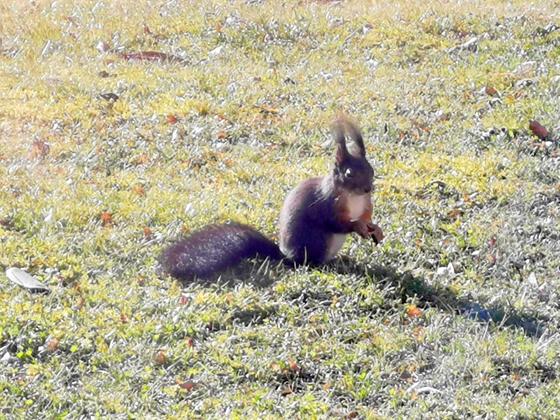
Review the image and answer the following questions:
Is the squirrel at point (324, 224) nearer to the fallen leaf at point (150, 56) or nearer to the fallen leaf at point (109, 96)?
the fallen leaf at point (109, 96)

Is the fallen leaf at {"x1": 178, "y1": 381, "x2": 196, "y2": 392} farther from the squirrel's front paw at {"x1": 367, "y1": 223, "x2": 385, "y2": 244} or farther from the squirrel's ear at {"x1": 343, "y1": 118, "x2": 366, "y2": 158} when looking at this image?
the squirrel's ear at {"x1": 343, "y1": 118, "x2": 366, "y2": 158}

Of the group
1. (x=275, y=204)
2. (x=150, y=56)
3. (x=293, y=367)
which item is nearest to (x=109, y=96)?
(x=150, y=56)

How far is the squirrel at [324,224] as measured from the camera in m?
6.19

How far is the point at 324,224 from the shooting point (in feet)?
20.6

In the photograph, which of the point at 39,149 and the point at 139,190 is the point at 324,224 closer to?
the point at 139,190

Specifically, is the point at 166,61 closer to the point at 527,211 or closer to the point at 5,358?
the point at 527,211

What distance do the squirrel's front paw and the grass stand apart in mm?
114

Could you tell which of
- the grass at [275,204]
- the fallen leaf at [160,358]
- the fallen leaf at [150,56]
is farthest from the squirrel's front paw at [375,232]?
the fallen leaf at [150,56]

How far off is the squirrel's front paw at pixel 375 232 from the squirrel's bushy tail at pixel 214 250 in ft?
1.70

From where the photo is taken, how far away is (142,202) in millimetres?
7039

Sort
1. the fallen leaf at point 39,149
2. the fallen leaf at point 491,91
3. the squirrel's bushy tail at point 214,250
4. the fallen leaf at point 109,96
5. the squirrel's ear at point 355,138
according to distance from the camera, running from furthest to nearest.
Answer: the fallen leaf at point 491,91, the fallen leaf at point 109,96, the fallen leaf at point 39,149, the squirrel's ear at point 355,138, the squirrel's bushy tail at point 214,250

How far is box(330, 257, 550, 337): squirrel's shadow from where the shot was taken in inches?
222

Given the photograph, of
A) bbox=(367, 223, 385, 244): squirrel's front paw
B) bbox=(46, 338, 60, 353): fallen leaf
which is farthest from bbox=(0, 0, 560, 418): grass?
bbox=(367, 223, 385, 244): squirrel's front paw

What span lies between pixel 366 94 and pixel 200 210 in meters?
2.86
